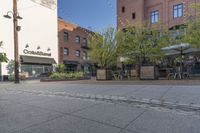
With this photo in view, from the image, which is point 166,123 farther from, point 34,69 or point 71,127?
point 34,69

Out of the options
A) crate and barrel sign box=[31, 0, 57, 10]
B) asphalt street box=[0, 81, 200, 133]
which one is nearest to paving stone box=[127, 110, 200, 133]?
asphalt street box=[0, 81, 200, 133]

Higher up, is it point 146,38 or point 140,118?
point 146,38

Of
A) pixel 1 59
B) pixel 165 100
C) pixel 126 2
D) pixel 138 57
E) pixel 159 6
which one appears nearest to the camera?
pixel 165 100

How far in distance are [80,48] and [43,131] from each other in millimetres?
36960

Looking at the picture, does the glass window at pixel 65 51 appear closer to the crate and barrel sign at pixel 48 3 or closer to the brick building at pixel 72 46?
the brick building at pixel 72 46

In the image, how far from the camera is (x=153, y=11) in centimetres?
3400

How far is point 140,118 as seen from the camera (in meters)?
5.02

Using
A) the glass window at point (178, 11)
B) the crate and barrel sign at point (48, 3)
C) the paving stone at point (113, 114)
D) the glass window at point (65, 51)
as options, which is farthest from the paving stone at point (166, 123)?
the glass window at point (65, 51)

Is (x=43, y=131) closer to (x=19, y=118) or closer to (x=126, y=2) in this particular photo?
(x=19, y=118)

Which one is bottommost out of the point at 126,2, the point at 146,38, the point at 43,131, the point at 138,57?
the point at 43,131

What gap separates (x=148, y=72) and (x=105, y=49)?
6.47m

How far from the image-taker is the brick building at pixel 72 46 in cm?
3690

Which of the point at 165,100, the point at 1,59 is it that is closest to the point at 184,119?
the point at 165,100

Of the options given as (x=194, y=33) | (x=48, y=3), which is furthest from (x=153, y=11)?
(x=48, y=3)
